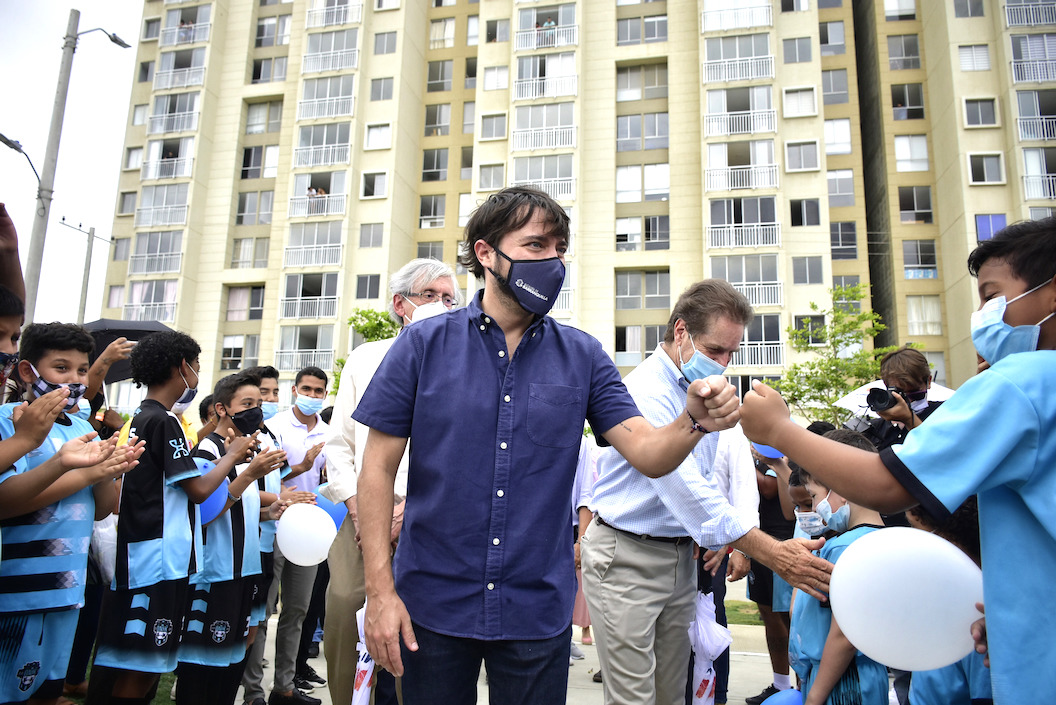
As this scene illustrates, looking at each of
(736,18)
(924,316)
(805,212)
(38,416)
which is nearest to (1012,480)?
(38,416)

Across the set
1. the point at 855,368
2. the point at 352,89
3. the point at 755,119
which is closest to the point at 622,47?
the point at 755,119

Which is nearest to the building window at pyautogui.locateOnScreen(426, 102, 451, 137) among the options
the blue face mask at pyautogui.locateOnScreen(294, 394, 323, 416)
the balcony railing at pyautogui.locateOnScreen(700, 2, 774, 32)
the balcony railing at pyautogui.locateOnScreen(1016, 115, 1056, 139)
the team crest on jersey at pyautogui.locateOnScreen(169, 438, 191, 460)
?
the balcony railing at pyautogui.locateOnScreen(700, 2, 774, 32)

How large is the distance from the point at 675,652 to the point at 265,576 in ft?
11.3

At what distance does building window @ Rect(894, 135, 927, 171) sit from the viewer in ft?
117

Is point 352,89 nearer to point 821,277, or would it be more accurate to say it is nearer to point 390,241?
point 390,241

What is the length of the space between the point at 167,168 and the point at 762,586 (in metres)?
42.5

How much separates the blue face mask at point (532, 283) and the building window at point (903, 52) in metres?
40.9

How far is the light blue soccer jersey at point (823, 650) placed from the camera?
135 inches

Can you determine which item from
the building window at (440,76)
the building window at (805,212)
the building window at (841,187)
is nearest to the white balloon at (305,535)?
the building window at (805,212)

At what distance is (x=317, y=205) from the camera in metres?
38.3

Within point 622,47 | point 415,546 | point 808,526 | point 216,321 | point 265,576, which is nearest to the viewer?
point 415,546

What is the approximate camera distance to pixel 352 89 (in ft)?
127

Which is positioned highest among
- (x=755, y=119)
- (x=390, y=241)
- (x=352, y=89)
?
(x=352, y=89)

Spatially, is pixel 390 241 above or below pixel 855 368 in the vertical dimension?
above
